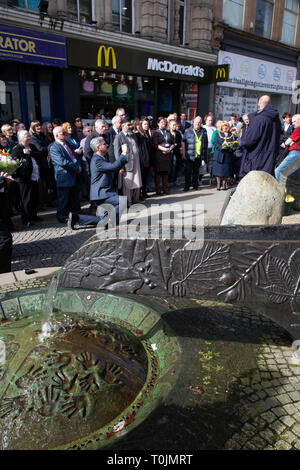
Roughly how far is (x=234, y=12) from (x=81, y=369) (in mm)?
20220

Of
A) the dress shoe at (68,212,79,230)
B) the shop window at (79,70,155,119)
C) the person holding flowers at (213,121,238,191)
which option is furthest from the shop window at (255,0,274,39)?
the dress shoe at (68,212,79,230)

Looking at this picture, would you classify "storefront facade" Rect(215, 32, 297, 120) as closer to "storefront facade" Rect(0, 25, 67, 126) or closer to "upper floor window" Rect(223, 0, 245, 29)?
"upper floor window" Rect(223, 0, 245, 29)

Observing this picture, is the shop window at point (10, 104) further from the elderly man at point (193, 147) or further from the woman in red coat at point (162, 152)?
the elderly man at point (193, 147)

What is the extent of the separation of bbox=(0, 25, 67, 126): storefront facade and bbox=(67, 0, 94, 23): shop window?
1.35m

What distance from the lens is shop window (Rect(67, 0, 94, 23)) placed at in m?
11.6

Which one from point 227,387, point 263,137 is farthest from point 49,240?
point 227,387

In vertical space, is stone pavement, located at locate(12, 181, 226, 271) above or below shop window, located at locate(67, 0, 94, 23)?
below

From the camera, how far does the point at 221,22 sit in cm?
1669

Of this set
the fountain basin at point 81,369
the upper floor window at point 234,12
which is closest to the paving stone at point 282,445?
the fountain basin at point 81,369

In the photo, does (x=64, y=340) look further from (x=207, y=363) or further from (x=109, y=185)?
(x=109, y=185)

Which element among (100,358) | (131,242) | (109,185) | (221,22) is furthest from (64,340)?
(221,22)

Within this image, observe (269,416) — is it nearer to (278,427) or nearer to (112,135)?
(278,427)

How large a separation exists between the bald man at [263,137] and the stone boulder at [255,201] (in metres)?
2.48

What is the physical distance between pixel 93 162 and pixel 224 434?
16.7ft
